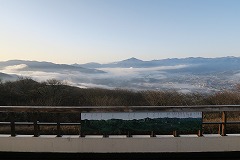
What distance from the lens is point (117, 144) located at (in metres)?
6.08

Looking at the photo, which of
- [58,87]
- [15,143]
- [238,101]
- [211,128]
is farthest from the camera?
[58,87]

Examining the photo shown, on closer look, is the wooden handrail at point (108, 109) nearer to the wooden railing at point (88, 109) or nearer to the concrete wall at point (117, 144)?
the wooden railing at point (88, 109)

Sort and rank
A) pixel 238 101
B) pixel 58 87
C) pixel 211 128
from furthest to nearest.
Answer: pixel 58 87 → pixel 238 101 → pixel 211 128

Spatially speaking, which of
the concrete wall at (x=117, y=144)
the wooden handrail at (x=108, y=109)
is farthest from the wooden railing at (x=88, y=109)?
the concrete wall at (x=117, y=144)

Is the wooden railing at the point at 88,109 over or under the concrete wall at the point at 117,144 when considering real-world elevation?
over

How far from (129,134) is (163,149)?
69cm

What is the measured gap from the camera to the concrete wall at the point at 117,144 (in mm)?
6043

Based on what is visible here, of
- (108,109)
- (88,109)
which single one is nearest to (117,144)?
(108,109)

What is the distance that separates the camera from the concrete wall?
19.8 ft

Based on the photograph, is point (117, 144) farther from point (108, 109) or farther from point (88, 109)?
point (88, 109)

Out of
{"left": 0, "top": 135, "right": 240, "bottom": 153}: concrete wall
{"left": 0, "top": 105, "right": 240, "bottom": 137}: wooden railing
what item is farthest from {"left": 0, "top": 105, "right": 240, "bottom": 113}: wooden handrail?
{"left": 0, "top": 135, "right": 240, "bottom": 153}: concrete wall

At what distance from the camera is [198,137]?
6.15 meters

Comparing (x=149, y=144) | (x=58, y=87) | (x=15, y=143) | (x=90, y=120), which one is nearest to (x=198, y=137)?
(x=149, y=144)
